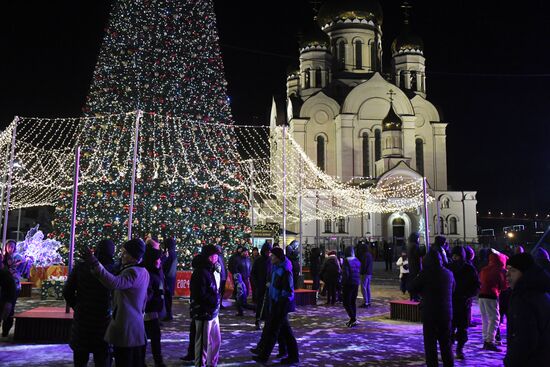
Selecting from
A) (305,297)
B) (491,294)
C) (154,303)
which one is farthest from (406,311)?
(154,303)

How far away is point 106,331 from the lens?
16.3ft

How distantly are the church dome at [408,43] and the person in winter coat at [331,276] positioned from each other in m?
39.2

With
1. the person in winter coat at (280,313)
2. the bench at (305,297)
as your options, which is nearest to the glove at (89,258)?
the person in winter coat at (280,313)

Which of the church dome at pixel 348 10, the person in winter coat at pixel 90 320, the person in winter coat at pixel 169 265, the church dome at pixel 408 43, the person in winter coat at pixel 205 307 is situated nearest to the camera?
the person in winter coat at pixel 90 320

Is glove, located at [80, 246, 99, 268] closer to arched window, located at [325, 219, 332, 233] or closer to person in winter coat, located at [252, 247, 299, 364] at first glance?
person in winter coat, located at [252, 247, 299, 364]

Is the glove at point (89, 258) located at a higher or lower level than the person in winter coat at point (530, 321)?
higher

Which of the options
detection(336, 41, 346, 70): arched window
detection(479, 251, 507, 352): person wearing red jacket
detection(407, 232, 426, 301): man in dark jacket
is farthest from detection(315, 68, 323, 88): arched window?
detection(479, 251, 507, 352): person wearing red jacket

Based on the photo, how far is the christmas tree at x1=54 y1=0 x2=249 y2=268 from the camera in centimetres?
1744

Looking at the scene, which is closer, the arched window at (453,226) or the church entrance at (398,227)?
the church entrance at (398,227)

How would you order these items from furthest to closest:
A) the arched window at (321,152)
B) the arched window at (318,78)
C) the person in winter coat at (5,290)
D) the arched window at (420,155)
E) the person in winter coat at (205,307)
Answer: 1. the arched window at (318,78)
2. the arched window at (420,155)
3. the arched window at (321,152)
4. the person in winter coat at (5,290)
5. the person in winter coat at (205,307)

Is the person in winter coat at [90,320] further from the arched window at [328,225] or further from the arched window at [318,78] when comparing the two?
the arched window at [318,78]

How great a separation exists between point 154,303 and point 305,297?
8.35 metres

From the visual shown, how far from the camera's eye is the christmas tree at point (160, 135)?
17.4 metres

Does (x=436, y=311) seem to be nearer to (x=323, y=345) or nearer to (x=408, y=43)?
(x=323, y=345)
